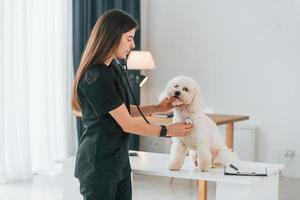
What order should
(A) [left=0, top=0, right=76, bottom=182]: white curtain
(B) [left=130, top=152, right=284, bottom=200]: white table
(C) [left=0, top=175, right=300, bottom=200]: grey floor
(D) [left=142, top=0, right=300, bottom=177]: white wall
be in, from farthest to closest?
(D) [left=142, top=0, right=300, bottom=177]: white wall < (A) [left=0, top=0, right=76, bottom=182]: white curtain < (C) [left=0, top=175, right=300, bottom=200]: grey floor < (B) [left=130, top=152, right=284, bottom=200]: white table

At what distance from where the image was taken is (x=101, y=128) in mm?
2104

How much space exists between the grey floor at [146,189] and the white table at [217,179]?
1.34 metres

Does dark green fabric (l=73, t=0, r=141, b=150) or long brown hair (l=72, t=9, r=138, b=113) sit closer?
long brown hair (l=72, t=9, r=138, b=113)

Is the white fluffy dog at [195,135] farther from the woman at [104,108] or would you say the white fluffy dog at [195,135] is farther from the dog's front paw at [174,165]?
the woman at [104,108]

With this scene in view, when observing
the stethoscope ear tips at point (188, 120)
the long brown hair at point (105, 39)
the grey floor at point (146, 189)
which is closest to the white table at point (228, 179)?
the stethoscope ear tips at point (188, 120)

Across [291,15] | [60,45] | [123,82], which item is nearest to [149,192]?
[60,45]

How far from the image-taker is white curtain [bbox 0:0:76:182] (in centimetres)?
470

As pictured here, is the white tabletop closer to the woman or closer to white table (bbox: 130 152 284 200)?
white table (bbox: 130 152 284 200)

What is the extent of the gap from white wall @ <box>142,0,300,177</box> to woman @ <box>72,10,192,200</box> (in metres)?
3.21

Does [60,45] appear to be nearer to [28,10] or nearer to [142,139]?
[28,10]

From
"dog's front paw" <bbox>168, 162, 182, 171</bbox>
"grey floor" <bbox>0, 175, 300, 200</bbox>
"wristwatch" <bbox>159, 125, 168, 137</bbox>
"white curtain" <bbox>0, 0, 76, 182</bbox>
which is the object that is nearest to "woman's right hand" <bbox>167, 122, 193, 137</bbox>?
"wristwatch" <bbox>159, 125, 168, 137</bbox>

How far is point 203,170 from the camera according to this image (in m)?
2.65

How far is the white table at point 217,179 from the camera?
2479 mm

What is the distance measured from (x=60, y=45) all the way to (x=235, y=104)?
1.78m
